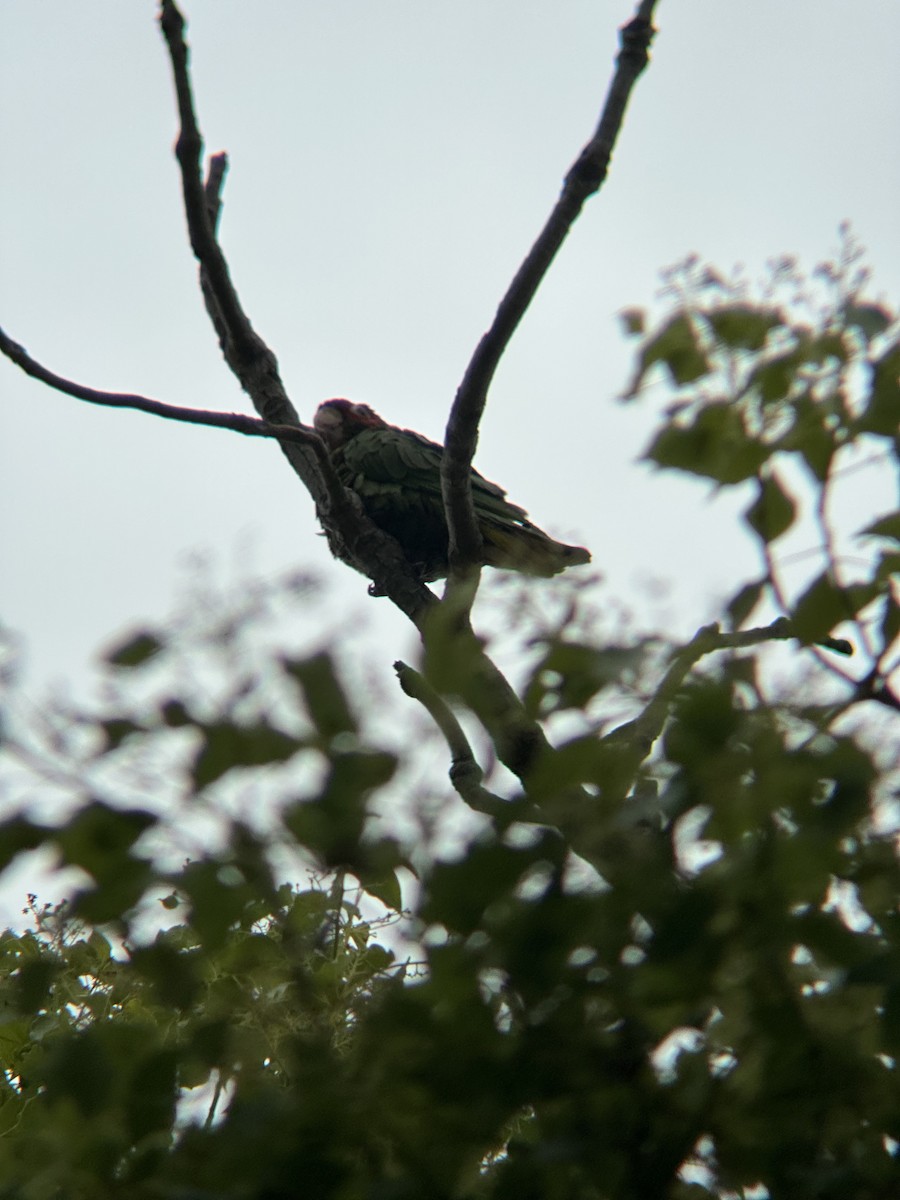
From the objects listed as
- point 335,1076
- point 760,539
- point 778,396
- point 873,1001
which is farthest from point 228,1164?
point 778,396

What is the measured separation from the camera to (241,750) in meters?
1.15

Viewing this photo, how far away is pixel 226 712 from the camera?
1.22 meters

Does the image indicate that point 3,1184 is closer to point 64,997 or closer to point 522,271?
point 64,997

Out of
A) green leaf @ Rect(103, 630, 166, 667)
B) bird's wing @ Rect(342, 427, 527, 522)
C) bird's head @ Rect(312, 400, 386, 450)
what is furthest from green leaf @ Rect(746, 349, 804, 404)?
bird's head @ Rect(312, 400, 386, 450)

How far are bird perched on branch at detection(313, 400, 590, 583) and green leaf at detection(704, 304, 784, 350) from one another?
4.10 meters

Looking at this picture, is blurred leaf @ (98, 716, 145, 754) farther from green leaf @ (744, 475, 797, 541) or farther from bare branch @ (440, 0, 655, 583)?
bare branch @ (440, 0, 655, 583)

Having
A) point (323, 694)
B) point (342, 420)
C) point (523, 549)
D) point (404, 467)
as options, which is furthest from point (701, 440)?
point (342, 420)

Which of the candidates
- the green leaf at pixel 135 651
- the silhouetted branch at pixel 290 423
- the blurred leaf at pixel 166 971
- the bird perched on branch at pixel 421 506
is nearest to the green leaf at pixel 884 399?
the green leaf at pixel 135 651

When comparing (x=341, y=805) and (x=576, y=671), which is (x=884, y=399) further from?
(x=341, y=805)

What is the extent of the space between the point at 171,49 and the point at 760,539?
7.68 feet

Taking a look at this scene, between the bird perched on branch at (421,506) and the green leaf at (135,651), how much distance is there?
14.0ft

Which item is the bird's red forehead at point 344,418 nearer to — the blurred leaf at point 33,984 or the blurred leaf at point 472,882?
the blurred leaf at point 33,984

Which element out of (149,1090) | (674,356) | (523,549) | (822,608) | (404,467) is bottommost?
(149,1090)

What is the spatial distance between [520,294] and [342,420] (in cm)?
416
